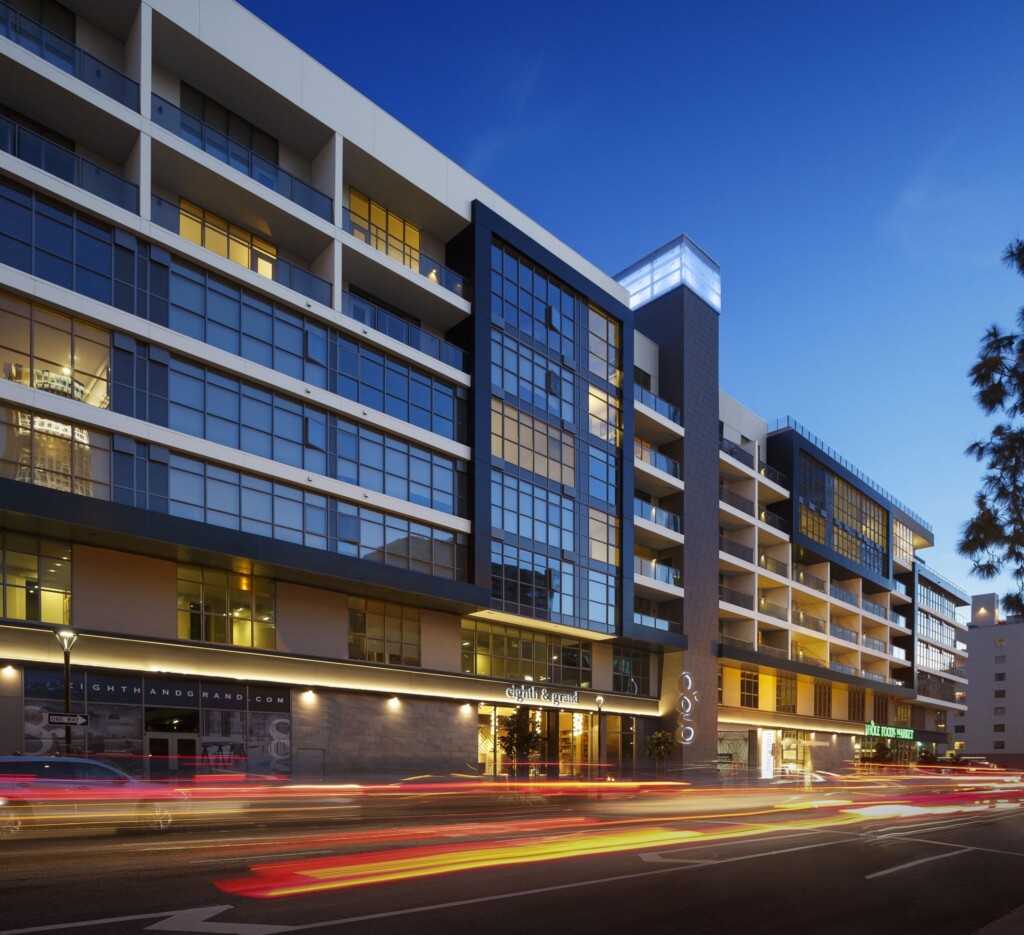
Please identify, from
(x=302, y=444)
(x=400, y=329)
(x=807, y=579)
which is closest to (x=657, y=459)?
(x=400, y=329)

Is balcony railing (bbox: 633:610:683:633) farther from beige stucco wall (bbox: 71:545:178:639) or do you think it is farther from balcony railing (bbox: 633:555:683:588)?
beige stucco wall (bbox: 71:545:178:639)

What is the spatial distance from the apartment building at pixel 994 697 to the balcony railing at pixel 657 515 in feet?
268

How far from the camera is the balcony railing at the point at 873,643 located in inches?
3155

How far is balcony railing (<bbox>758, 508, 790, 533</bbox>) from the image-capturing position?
65.8m

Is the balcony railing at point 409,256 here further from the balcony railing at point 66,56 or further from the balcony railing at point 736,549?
the balcony railing at point 736,549

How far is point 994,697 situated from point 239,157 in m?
116

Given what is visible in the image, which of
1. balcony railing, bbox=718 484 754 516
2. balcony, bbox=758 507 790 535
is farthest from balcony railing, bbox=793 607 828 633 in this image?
balcony railing, bbox=718 484 754 516

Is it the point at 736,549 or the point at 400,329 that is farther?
the point at 736,549

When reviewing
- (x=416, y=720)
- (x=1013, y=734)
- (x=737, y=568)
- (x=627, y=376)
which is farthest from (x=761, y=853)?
(x=1013, y=734)

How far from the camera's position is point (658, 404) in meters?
53.0

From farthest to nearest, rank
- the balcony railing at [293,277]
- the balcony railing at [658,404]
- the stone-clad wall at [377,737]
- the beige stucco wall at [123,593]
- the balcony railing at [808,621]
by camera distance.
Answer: the balcony railing at [808,621], the balcony railing at [658,404], the balcony railing at [293,277], the stone-clad wall at [377,737], the beige stucco wall at [123,593]

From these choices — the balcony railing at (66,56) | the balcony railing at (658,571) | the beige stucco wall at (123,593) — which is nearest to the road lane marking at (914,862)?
the beige stucco wall at (123,593)

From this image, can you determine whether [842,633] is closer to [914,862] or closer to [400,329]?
[400,329]

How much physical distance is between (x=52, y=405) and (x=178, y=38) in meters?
A: 12.9
